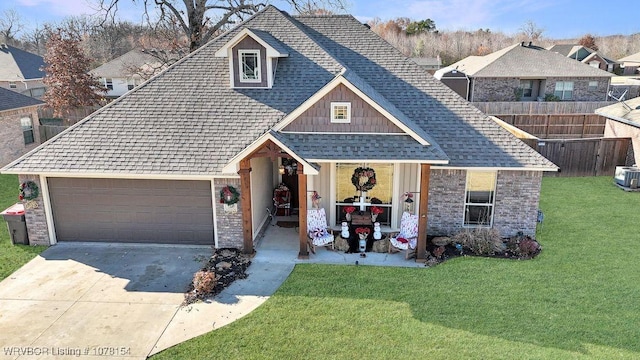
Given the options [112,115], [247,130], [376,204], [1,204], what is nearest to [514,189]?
[376,204]

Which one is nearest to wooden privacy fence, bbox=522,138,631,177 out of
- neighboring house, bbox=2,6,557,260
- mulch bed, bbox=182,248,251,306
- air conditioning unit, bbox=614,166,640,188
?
air conditioning unit, bbox=614,166,640,188

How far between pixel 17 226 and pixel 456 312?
1198cm

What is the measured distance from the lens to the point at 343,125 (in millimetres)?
11430

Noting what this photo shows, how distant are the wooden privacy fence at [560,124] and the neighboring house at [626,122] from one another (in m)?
4.51

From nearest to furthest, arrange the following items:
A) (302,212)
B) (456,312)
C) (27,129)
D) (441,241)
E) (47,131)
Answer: (456,312) → (302,212) → (441,241) → (27,129) → (47,131)

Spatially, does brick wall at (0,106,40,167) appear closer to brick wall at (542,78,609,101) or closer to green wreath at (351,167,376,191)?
green wreath at (351,167,376,191)

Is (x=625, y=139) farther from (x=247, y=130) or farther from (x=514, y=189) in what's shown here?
(x=247, y=130)

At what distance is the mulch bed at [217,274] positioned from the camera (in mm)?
9609

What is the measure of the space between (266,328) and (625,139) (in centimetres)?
1864

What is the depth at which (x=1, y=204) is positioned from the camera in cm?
1581

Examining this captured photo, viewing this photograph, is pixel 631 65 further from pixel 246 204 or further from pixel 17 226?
pixel 17 226

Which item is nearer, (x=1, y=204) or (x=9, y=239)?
(x=9, y=239)

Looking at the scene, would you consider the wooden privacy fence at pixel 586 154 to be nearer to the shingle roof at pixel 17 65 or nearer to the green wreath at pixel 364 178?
the green wreath at pixel 364 178

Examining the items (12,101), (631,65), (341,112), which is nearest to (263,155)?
(341,112)
